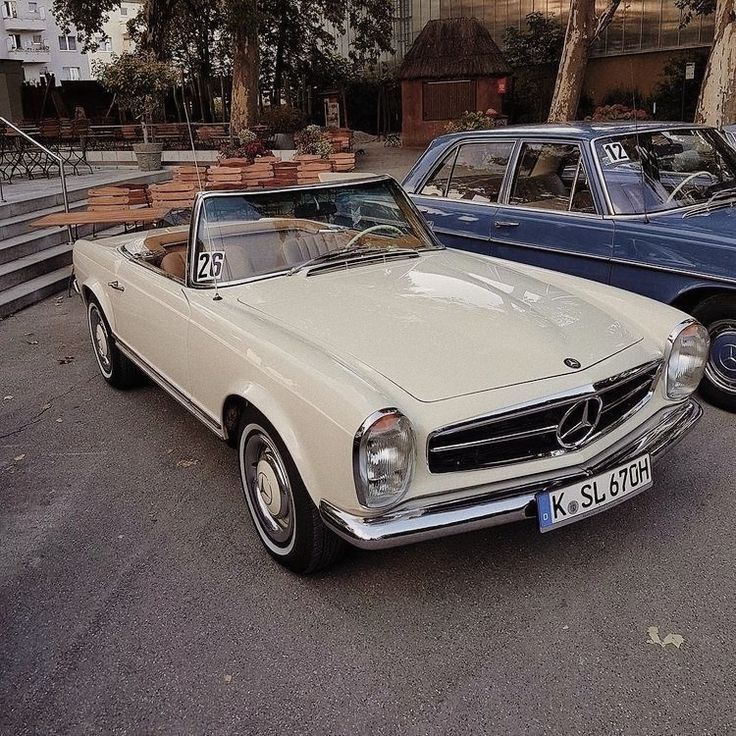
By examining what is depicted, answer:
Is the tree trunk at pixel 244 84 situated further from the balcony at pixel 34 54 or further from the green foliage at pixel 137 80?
the balcony at pixel 34 54

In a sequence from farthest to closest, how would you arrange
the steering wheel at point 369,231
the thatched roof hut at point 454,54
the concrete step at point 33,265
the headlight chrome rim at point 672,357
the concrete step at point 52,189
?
the thatched roof hut at point 454,54 < the concrete step at point 52,189 < the concrete step at point 33,265 < the steering wheel at point 369,231 < the headlight chrome rim at point 672,357

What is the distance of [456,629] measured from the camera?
2.70 metres

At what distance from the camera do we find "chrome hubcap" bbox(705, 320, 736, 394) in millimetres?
4355

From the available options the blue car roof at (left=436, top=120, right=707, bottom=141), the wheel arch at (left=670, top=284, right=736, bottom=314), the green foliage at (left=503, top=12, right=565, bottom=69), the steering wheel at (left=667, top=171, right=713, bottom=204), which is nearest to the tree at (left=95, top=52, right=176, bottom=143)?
the green foliage at (left=503, top=12, right=565, bottom=69)

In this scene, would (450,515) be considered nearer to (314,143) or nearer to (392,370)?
(392,370)

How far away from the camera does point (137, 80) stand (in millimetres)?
17344

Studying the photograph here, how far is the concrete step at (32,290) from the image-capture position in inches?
291

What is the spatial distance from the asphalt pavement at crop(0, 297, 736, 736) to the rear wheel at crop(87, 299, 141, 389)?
117 cm

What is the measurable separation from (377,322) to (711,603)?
66.6 inches

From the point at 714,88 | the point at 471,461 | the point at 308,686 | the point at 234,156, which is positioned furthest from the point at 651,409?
the point at 234,156

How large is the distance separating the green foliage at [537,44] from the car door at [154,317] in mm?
23704

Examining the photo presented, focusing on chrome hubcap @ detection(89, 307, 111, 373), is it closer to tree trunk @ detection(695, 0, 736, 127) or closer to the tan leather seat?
the tan leather seat

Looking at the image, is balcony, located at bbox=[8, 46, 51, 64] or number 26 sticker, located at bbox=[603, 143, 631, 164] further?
balcony, located at bbox=[8, 46, 51, 64]

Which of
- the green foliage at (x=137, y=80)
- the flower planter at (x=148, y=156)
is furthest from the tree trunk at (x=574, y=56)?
the green foliage at (x=137, y=80)
